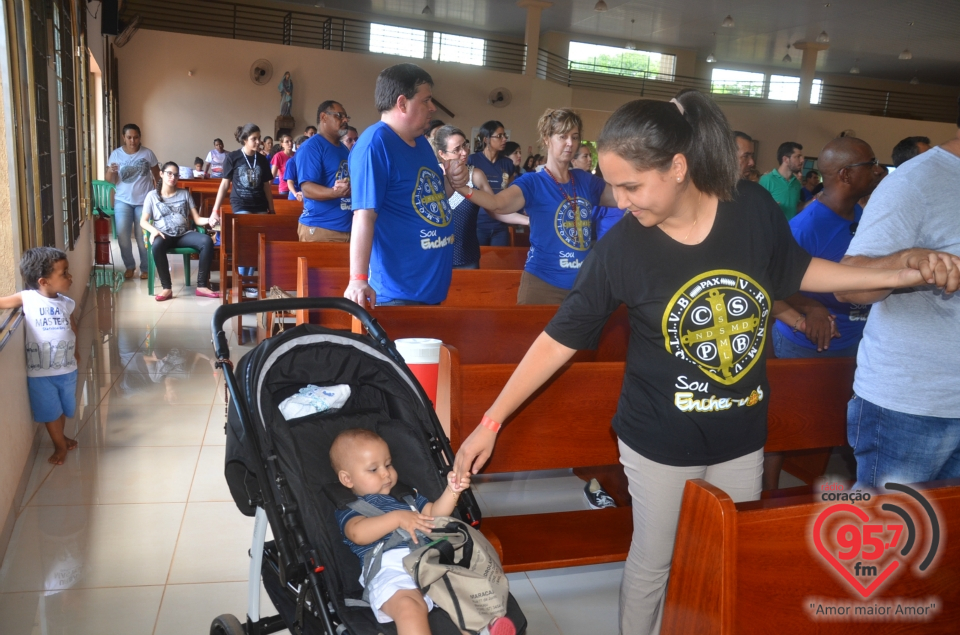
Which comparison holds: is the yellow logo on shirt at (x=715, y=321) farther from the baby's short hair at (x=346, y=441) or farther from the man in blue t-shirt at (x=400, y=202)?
the man in blue t-shirt at (x=400, y=202)

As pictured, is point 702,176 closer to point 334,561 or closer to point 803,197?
point 334,561

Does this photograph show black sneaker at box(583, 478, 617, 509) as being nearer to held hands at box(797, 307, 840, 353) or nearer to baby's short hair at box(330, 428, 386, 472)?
held hands at box(797, 307, 840, 353)

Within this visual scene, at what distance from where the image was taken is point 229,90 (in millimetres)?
14547

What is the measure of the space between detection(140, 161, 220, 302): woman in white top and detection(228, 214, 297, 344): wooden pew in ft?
3.12

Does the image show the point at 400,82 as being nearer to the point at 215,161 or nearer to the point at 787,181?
the point at 787,181

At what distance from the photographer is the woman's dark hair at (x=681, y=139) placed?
1390 mm

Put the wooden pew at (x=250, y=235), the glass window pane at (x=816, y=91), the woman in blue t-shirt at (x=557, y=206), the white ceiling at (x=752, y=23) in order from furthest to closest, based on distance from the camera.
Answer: the glass window pane at (x=816, y=91), the white ceiling at (x=752, y=23), the wooden pew at (x=250, y=235), the woman in blue t-shirt at (x=557, y=206)

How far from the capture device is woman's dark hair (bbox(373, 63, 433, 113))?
8.75 feet

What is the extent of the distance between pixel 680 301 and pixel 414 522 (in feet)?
2.48

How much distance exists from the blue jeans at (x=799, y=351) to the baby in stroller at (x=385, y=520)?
1643 millimetres

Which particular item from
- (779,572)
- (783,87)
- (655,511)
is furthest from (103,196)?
(783,87)

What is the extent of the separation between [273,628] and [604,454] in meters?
1.08

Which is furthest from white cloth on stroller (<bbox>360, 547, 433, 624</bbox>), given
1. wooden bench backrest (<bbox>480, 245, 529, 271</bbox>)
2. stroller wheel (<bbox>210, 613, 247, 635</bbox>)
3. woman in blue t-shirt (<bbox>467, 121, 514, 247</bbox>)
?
woman in blue t-shirt (<bbox>467, 121, 514, 247</bbox>)

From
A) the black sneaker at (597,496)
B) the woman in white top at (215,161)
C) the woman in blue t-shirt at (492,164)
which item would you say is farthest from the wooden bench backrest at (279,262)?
the woman in white top at (215,161)
